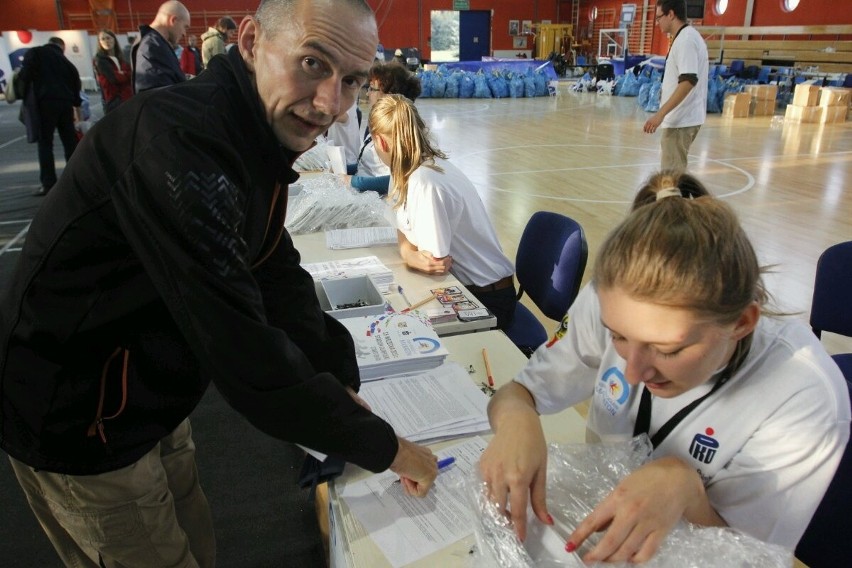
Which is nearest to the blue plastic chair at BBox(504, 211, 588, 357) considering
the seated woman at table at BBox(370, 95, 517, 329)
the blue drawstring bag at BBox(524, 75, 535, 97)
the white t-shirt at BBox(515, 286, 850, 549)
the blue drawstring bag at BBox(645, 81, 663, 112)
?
the seated woman at table at BBox(370, 95, 517, 329)

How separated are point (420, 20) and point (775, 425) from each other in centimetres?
2093

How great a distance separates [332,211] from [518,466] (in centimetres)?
199

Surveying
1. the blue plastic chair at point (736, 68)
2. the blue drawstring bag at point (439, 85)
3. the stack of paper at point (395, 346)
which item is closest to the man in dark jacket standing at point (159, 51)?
the stack of paper at point (395, 346)

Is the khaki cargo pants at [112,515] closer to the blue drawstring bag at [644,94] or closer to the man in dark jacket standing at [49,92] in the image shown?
the man in dark jacket standing at [49,92]

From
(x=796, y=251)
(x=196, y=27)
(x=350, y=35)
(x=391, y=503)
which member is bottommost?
(x=796, y=251)

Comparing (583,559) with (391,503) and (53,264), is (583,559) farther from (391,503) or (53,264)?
(53,264)

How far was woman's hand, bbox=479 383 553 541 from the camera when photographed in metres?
0.87

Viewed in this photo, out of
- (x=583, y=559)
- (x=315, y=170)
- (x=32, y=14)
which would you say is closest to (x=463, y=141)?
(x=315, y=170)

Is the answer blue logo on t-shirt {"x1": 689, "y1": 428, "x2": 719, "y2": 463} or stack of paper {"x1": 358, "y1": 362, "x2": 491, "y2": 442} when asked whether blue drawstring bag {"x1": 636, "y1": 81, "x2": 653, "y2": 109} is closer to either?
stack of paper {"x1": 358, "y1": 362, "x2": 491, "y2": 442}

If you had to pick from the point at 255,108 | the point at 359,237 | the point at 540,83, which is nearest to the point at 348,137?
the point at 359,237

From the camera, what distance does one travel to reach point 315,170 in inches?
155

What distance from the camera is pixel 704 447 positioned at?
963mm

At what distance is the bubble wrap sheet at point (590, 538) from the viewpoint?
2.49ft

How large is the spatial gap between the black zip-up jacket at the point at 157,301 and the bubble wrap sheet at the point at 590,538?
20cm
